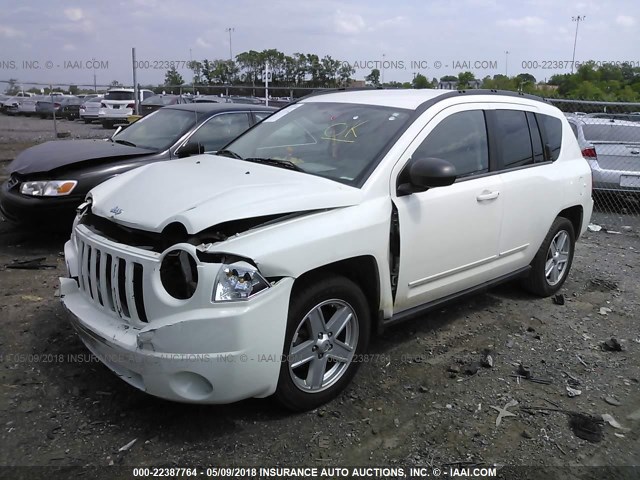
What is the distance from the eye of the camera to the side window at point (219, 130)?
21.9 ft

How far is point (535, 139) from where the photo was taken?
189 inches

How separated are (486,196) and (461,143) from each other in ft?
1.41

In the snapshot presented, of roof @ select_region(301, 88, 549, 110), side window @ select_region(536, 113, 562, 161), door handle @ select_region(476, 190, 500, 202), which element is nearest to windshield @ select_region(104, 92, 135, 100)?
roof @ select_region(301, 88, 549, 110)

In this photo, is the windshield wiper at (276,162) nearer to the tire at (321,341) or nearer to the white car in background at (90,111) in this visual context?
the tire at (321,341)

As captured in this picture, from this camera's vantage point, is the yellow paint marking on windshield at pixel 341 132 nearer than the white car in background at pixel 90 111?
Yes

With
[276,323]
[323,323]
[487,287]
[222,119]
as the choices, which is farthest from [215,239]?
[222,119]

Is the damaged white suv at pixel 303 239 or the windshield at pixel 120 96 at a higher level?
the windshield at pixel 120 96

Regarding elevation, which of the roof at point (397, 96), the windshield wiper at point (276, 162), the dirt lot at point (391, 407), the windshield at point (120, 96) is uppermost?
the windshield at point (120, 96)

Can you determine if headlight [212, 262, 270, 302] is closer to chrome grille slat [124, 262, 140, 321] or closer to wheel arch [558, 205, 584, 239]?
chrome grille slat [124, 262, 140, 321]

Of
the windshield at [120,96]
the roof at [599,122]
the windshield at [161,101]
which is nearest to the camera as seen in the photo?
the roof at [599,122]

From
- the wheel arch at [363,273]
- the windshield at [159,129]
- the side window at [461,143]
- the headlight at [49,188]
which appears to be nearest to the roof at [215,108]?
the windshield at [159,129]

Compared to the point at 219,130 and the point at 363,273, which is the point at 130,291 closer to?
the point at 363,273

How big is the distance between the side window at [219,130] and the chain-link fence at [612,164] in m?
5.72

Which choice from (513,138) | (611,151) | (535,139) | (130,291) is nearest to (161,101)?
(611,151)
